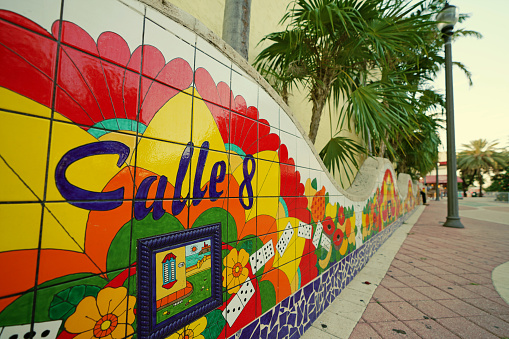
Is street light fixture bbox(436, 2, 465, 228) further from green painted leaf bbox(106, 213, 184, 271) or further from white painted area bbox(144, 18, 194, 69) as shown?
green painted leaf bbox(106, 213, 184, 271)

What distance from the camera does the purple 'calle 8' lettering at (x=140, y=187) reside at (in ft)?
2.14

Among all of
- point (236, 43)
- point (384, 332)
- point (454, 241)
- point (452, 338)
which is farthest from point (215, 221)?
point (454, 241)

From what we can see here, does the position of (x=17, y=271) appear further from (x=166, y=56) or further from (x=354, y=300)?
(x=354, y=300)

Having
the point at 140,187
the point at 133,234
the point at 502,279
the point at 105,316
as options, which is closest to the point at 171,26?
the point at 140,187

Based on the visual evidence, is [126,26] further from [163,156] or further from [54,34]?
[163,156]

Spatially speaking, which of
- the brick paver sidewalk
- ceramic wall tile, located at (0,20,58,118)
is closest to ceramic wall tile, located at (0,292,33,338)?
ceramic wall tile, located at (0,20,58,118)

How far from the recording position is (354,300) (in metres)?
2.13

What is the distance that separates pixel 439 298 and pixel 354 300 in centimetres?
79

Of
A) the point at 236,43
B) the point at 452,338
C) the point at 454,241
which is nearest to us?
the point at 452,338

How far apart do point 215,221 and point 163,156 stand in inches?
14.8

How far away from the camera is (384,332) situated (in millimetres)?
1640

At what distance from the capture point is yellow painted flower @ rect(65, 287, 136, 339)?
0.66 meters

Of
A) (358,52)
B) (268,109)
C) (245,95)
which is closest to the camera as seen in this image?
(245,95)

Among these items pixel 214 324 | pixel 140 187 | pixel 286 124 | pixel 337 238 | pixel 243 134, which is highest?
pixel 286 124
